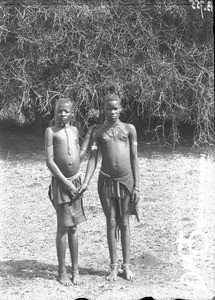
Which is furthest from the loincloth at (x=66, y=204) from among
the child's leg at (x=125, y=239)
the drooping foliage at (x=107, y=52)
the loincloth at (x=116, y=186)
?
the drooping foliage at (x=107, y=52)

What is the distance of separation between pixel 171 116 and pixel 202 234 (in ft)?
11.6

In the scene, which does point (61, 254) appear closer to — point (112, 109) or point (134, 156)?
point (134, 156)

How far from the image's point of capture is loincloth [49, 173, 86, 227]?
3.53 meters

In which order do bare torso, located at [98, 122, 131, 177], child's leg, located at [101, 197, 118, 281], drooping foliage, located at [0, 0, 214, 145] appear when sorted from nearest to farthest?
bare torso, located at [98, 122, 131, 177] → child's leg, located at [101, 197, 118, 281] → drooping foliage, located at [0, 0, 214, 145]

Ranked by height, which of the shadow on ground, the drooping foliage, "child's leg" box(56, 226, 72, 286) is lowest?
the shadow on ground

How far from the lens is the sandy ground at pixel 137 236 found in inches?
140

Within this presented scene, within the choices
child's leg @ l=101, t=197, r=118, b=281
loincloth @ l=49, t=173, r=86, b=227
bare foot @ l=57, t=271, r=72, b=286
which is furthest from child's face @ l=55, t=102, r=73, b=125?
bare foot @ l=57, t=271, r=72, b=286

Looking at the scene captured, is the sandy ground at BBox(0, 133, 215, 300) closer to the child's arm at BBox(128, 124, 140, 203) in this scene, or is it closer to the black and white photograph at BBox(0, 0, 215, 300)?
the black and white photograph at BBox(0, 0, 215, 300)

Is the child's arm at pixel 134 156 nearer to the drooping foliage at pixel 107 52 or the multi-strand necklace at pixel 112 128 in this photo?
the multi-strand necklace at pixel 112 128

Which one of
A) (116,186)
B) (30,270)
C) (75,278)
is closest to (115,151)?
(116,186)

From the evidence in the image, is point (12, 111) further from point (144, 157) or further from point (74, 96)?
point (144, 157)

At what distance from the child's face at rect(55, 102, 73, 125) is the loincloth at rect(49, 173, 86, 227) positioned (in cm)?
38

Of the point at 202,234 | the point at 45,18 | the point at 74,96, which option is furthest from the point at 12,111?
the point at 202,234

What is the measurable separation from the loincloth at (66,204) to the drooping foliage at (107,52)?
3540 mm
